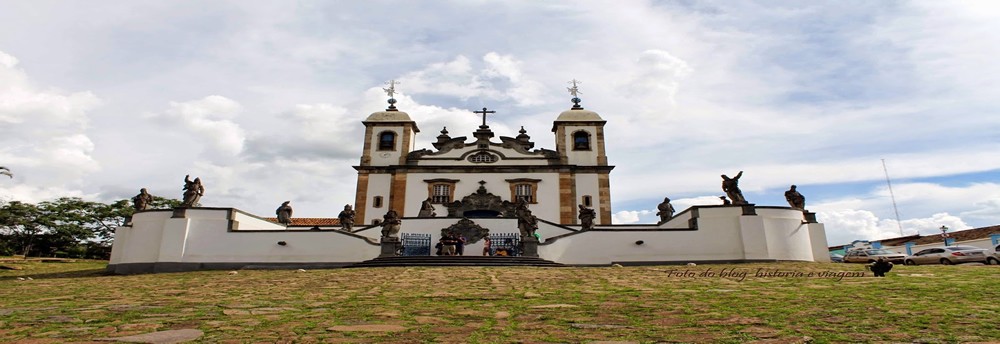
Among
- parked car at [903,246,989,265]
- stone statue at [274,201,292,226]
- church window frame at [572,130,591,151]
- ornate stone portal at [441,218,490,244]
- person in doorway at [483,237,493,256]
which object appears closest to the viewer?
parked car at [903,246,989,265]

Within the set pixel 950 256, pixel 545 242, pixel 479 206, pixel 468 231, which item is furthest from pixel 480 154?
pixel 950 256

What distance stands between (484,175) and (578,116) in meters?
8.21

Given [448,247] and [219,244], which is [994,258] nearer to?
[448,247]

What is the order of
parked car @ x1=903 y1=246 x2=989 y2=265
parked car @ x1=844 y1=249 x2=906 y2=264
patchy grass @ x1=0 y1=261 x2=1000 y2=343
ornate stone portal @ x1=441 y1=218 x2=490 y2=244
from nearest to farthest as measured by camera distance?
patchy grass @ x1=0 y1=261 x2=1000 y2=343
parked car @ x1=903 y1=246 x2=989 y2=265
ornate stone portal @ x1=441 y1=218 x2=490 y2=244
parked car @ x1=844 y1=249 x2=906 y2=264

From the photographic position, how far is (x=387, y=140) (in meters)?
36.4

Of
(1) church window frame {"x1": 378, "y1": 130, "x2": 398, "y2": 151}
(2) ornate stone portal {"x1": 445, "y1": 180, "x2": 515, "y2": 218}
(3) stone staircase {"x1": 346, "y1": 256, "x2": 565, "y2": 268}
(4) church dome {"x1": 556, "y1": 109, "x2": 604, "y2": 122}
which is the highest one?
(4) church dome {"x1": 556, "y1": 109, "x2": 604, "y2": 122}

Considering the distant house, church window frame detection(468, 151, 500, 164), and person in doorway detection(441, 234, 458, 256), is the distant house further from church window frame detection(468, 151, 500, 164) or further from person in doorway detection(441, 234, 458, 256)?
person in doorway detection(441, 234, 458, 256)

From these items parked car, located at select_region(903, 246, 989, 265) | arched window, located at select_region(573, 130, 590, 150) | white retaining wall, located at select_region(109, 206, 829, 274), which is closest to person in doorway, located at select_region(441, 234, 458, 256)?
white retaining wall, located at select_region(109, 206, 829, 274)

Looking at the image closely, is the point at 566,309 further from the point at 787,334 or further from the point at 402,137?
the point at 402,137

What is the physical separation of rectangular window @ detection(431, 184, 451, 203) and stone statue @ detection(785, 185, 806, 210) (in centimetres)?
1809

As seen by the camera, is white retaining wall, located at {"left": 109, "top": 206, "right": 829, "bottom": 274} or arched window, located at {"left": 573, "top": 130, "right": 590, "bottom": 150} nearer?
white retaining wall, located at {"left": 109, "top": 206, "right": 829, "bottom": 274}

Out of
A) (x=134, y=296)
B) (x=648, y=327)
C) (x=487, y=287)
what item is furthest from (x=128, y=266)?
(x=648, y=327)

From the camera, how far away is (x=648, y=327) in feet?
16.3

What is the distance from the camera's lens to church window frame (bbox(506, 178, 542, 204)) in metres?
33.0
